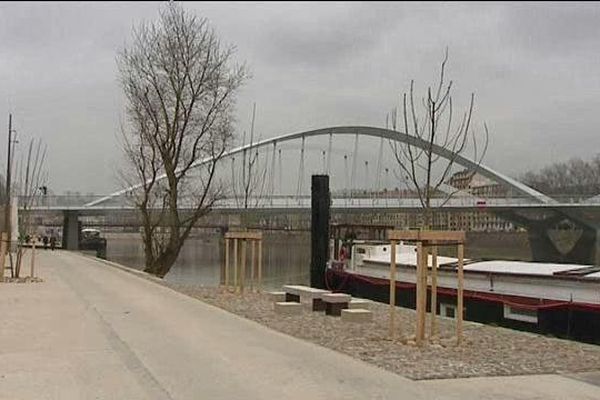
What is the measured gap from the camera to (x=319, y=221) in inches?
989

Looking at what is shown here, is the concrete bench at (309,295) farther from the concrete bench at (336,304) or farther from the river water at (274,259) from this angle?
the river water at (274,259)

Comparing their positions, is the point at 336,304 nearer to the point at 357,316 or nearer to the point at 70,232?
the point at 357,316

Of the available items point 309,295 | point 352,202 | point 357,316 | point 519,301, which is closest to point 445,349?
point 357,316

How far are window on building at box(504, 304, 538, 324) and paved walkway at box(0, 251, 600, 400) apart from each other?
22.8 feet

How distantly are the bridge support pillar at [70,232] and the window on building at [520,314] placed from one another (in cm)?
7260

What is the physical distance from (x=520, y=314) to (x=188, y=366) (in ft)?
35.7

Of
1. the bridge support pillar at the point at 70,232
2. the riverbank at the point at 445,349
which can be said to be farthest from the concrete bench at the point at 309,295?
the bridge support pillar at the point at 70,232

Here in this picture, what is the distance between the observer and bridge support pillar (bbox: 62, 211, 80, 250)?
8625cm

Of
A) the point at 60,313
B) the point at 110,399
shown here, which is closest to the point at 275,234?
the point at 60,313

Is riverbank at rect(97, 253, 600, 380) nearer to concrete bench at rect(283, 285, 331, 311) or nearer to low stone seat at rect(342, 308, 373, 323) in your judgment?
low stone seat at rect(342, 308, 373, 323)

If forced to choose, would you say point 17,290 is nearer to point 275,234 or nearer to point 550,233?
point 275,234

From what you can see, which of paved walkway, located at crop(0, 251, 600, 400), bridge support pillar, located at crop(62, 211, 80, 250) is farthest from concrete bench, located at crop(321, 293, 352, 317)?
bridge support pillar, located at crop(62, 211, 80, 250)

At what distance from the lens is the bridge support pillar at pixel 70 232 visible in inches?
3396

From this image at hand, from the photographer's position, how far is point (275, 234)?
5419 centimetres
